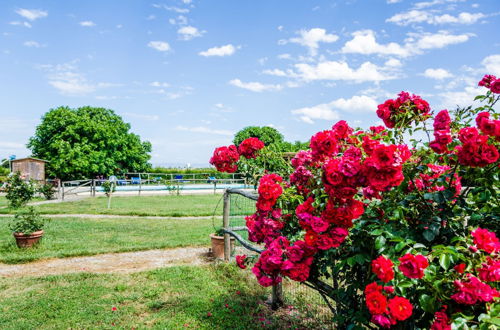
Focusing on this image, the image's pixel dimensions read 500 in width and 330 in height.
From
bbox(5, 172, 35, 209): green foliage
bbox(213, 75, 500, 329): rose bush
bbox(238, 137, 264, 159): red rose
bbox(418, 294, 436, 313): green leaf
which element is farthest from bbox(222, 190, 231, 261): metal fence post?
bbox(5, 172, 35, 209): green foliage

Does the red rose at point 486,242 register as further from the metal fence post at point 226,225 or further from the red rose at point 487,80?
the metal fence post at point 226,225

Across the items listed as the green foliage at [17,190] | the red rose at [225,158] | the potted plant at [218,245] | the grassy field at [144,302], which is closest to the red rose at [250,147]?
the red rose at [225,158]

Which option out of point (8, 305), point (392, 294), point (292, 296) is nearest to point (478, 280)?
point (392, 294)

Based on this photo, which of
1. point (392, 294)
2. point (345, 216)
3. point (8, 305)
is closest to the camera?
point (392, 294)

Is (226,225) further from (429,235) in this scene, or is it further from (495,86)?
(495,86)

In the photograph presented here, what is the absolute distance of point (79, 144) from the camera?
3038 cm

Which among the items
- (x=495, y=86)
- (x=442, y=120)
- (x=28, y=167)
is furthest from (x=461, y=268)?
(x=28, y=167)

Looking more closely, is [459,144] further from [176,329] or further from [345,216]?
[176,329]

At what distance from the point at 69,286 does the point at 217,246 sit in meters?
2.46

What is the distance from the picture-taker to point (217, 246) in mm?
6613

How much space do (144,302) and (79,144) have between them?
29067mm

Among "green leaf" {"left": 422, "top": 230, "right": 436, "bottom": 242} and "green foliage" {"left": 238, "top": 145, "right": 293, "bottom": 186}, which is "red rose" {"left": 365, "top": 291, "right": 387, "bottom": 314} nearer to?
"green leaf" {"left": 422, "top": 230, "right": 436, "bottom": 242}

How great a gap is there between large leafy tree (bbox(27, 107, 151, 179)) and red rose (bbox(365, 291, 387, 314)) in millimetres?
31174

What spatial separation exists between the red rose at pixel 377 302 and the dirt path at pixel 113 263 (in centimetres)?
522
